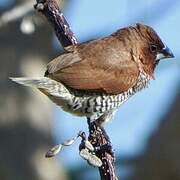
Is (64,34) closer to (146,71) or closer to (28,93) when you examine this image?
(146,71)

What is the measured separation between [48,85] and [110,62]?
0.58 metres

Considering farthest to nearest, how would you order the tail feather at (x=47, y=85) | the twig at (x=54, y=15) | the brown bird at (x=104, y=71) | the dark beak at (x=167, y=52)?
the dark beak at (x=167, y=52) < the brown bird at (x=104, y=71) < the tail feather at (x=47, y=85) < the twig at (x=54, y=15)

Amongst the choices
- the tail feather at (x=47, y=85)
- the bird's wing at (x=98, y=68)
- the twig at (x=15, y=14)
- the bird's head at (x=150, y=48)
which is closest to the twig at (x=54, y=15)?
the tail feather at (x=47, y=85)

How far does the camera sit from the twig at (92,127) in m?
5.19

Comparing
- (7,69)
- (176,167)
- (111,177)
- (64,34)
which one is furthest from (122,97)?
(7,69)

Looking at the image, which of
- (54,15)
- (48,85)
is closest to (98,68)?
(48,85)

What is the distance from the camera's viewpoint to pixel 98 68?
6434 mm

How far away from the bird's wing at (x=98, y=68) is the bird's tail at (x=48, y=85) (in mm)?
46

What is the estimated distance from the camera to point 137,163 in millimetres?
9742

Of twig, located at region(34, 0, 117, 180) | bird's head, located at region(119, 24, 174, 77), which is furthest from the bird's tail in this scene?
bird's head, located at region(119, 24, 174, 77)

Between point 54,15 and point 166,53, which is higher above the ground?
point 54,15

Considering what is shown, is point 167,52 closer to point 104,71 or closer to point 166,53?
point 166,53

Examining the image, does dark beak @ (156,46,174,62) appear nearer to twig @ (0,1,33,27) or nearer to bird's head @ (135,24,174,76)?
bird's head @ (135,24,174,76)

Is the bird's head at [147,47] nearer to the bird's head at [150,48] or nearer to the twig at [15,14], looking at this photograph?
the bird's head at [150,48]
